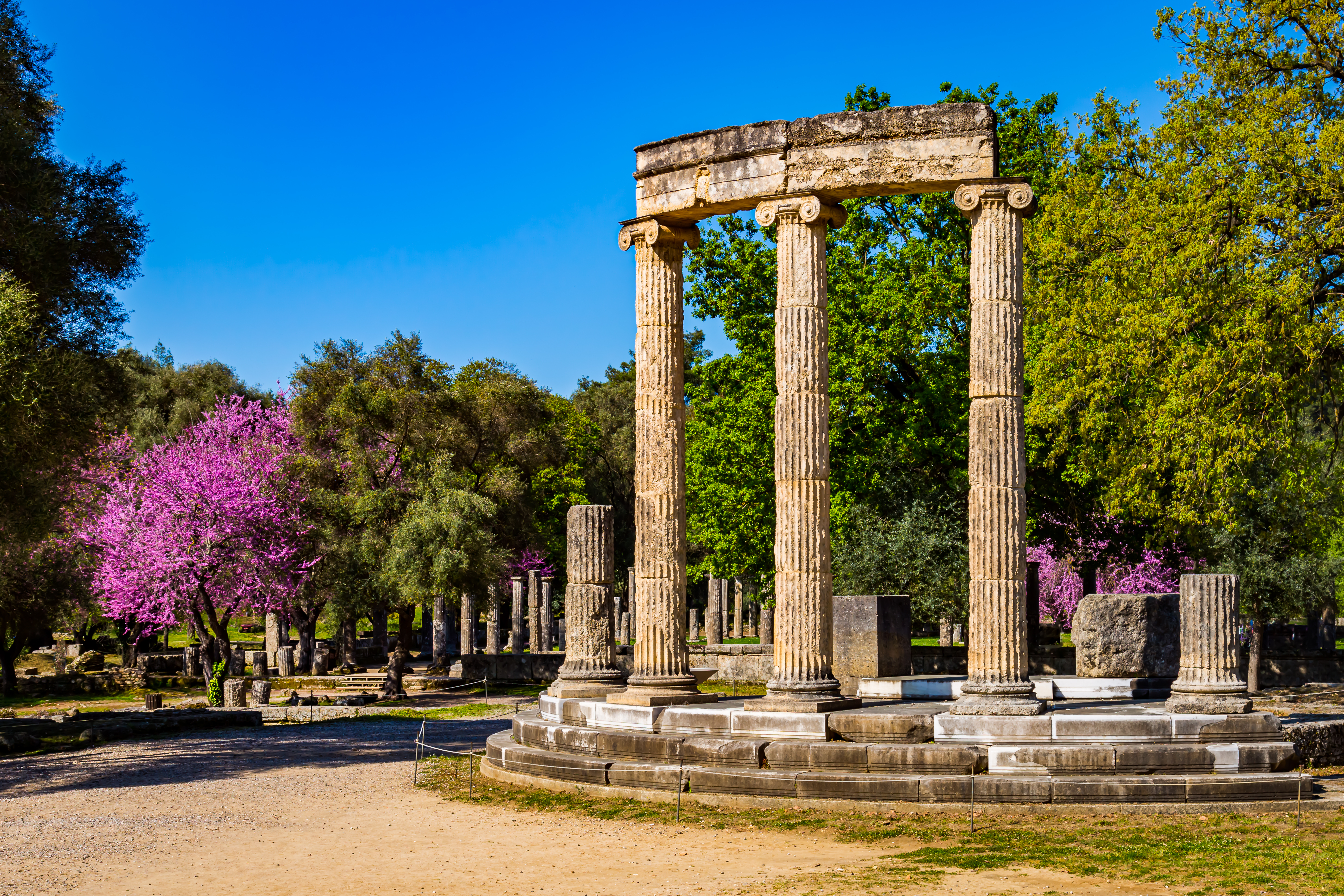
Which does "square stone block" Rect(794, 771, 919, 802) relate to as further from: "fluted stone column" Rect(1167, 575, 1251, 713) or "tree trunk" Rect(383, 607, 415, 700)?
"tree trunk" Rect(383, 607, 415, 700)

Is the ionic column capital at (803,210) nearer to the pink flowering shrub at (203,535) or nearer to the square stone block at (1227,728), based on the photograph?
the square stone block at (1227,728)

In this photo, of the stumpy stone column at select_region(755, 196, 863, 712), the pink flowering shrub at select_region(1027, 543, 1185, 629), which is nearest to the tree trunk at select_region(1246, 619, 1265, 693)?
the pink flowering shrub at select_region(1027, 543, 1185, 629)

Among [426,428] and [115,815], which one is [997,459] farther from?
[426,428]

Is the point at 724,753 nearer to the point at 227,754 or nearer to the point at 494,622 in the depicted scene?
the point at 227,754

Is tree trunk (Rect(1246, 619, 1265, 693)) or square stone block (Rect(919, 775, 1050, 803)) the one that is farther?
tree trunk (Rect(1246, 619, 1265, 693))

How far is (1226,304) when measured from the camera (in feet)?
69.9

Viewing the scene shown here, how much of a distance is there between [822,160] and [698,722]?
7.15 meters

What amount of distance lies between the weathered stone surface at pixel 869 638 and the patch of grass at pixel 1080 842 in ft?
24.8

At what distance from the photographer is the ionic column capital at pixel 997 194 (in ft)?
47.0

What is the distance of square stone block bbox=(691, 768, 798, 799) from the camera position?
13.2m

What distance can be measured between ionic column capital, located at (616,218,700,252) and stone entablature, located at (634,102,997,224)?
11 cm

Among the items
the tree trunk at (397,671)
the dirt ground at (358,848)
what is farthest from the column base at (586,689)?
the tree trunk at (397,671)

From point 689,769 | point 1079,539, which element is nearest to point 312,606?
point 1079,539

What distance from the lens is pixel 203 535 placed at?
104 ft
